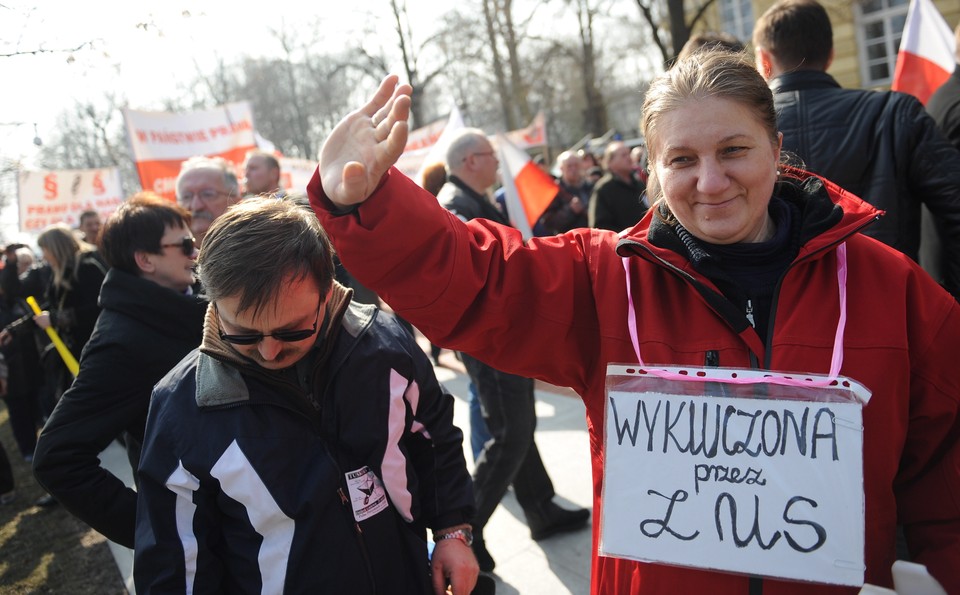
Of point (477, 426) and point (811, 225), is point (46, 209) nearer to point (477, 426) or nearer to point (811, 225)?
point (477, 426)

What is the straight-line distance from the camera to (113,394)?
2.17 metres

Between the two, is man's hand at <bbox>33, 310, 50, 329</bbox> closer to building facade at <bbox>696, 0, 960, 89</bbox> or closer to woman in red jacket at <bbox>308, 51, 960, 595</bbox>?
woman in red jacket at <bbox>308, 51, 960, 595</bbox>

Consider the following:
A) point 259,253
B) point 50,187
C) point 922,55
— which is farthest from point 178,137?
point 259,253

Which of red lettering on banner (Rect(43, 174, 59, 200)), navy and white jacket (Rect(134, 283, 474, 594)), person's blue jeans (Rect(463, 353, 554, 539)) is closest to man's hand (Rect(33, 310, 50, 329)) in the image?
person's blue jeans (Rect(463, 353, 554, 539))

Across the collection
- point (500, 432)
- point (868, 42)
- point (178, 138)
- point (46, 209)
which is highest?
point (868, 42)

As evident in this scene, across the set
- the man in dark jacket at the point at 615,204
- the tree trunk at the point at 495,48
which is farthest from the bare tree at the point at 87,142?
the man in dark jacket at the point at 615,204

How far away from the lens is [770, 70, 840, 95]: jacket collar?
102 inches

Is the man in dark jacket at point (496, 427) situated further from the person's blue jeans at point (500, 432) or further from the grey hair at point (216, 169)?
the grey hair at point (216, 169)

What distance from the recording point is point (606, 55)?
3597 cm

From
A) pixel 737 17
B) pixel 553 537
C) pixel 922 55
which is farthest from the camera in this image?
pixel 737 17

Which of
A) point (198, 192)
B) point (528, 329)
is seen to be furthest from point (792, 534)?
point (198, 192)

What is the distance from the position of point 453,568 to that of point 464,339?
0.83 m

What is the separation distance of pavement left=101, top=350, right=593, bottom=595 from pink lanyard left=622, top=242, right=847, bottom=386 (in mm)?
2192

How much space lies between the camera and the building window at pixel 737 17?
22.6m
